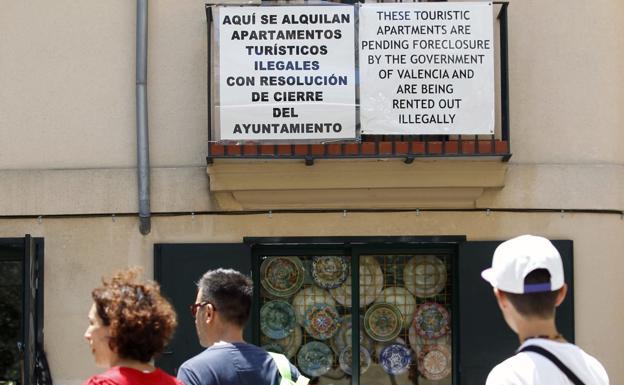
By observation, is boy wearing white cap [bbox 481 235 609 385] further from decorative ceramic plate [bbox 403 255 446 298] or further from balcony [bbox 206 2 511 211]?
decorative ceramic plate [bbox 403 255 446 298]

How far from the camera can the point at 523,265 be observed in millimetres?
Answer: 2861

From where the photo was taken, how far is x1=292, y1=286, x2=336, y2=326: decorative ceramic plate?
782cm

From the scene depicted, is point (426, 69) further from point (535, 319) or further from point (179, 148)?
point (535, 319)

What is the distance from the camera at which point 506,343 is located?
7.36m

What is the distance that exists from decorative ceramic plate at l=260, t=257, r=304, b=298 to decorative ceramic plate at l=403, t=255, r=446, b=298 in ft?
2.92

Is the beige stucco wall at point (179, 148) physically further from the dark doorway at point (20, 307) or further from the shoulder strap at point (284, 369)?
the shoulder strap at point (284, 369)

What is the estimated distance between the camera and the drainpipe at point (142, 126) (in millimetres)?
7520

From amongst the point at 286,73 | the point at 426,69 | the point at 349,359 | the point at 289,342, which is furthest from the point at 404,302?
the point at 286,73

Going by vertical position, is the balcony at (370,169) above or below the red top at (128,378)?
above

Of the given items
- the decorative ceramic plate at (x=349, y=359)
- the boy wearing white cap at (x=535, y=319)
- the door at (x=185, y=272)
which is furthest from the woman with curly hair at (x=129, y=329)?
the decorative ceramic plate at (x=349, y=359)

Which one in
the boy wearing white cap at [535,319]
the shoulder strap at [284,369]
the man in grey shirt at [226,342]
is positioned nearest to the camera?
the boy wearing white cap at [535,319]

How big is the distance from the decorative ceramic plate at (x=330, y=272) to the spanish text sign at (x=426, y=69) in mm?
1230

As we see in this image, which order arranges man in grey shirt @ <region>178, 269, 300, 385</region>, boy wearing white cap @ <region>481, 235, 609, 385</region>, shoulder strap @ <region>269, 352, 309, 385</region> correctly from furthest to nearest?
shoulder strap @ <region>269, 352, 309, 385</region> < man in grey shirt @ <region>178, 269, 300, 385</region> < boy wearing white cap @ <region>481, 235, 609, 385</region>

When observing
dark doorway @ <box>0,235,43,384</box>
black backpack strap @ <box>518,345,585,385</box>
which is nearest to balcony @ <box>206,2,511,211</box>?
dark doorway @ <box>0,235,43,384</box>
